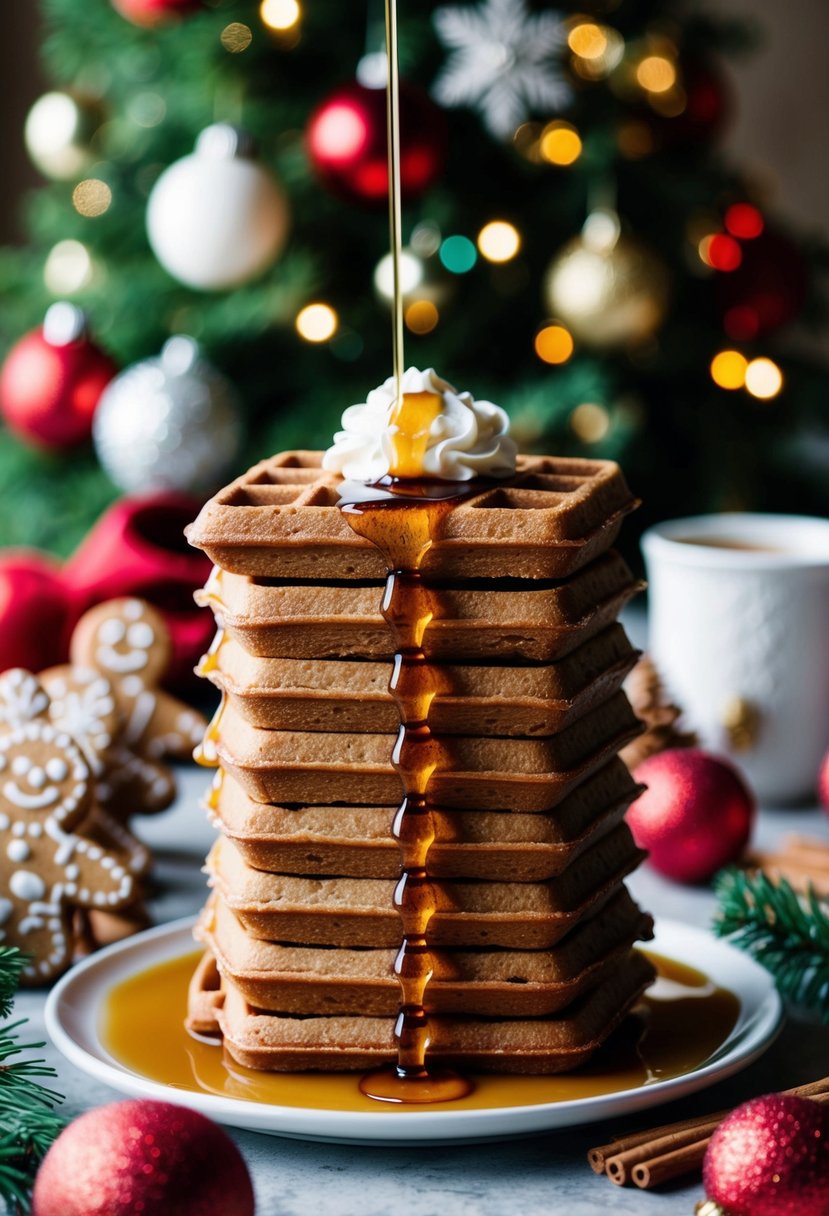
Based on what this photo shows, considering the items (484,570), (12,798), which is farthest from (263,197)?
(484,570)

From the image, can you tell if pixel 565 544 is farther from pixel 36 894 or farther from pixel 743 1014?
pixel 36 894

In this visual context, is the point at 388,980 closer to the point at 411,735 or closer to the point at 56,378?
the point at 411,735

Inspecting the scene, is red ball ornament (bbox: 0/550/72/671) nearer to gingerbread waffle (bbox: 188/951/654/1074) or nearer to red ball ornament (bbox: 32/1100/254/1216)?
gingerbread waffle (bbox: 188/951/654/1074)

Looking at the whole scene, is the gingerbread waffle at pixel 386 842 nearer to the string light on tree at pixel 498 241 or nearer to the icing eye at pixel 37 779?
the icing eye at pixel 37 779

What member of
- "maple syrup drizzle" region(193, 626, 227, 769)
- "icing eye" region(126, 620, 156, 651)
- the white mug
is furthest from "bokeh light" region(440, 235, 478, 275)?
"maple syrup drizzle" region(193, 626, 227, 769)

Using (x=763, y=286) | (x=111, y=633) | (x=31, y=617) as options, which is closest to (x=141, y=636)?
(x=111, y=633)
